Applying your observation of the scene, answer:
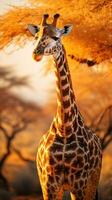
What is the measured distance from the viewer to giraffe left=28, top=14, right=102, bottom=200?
104 inches

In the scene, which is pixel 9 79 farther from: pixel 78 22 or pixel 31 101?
pixel 78 22

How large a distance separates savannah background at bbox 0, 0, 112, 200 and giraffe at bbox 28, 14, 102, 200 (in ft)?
3.96

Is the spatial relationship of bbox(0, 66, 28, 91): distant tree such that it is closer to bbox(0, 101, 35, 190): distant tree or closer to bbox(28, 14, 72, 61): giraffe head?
bbox(0, 101, 35, 190): distant tree

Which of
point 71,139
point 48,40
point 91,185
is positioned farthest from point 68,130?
point 48,40

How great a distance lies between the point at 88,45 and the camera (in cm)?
380

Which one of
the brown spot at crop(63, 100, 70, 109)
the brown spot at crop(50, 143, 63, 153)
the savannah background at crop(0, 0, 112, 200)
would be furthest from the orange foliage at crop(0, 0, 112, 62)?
the brown spot at crop(50, 143, 63, 153)

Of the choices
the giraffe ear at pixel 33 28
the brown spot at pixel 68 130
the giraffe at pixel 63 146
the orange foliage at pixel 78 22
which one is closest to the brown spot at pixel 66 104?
the giraffe at pixel 63 146

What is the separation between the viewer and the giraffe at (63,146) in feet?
8.64

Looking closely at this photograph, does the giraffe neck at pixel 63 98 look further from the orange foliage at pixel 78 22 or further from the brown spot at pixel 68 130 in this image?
the orange foliage at pixel 78 22

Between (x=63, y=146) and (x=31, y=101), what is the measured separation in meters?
1.59

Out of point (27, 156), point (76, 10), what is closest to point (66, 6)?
point (76, 10)

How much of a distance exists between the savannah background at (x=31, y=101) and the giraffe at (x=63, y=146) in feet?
3.96

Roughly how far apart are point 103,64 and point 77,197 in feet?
4.92

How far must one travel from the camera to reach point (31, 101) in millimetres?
4215
